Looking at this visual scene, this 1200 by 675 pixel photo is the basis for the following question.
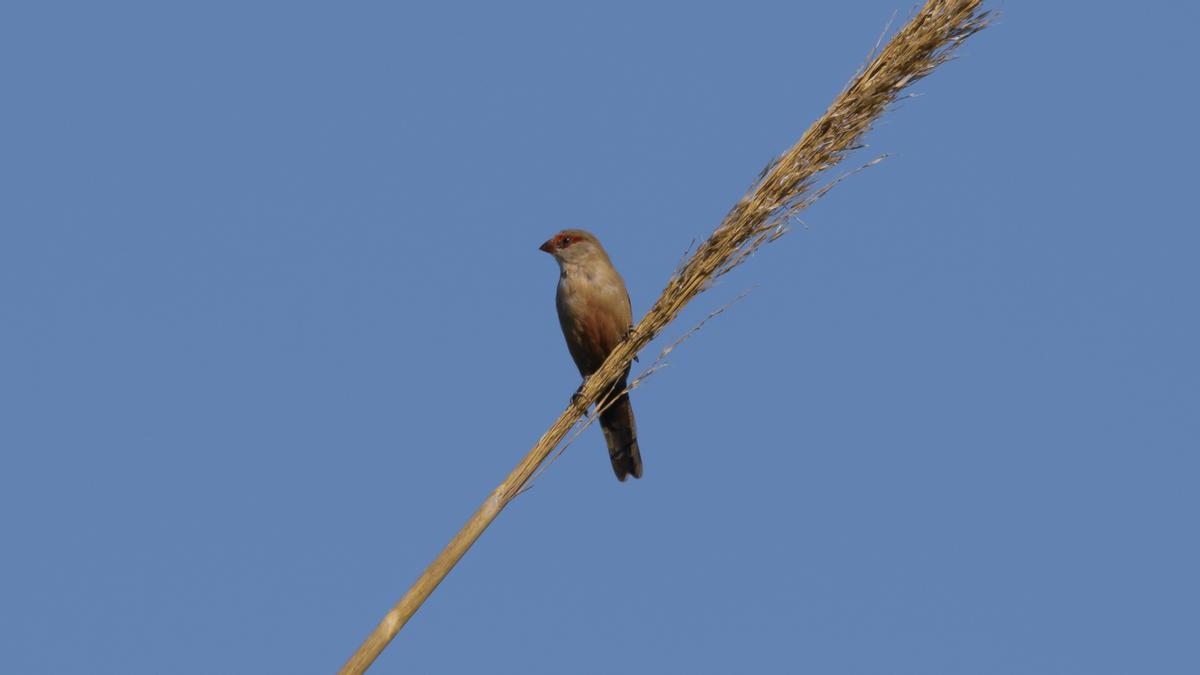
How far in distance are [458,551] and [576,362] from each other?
3.73m

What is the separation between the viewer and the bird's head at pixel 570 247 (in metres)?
6.44

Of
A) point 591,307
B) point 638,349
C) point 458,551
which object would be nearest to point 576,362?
point 591,307

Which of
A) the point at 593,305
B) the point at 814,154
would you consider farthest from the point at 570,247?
the point at 814,154

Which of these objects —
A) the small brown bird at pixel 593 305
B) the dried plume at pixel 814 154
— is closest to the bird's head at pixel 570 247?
the small brown bird at pixel 593 305

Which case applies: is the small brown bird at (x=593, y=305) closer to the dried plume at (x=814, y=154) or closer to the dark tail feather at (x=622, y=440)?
the dark tail feather at (x=622, y=440)

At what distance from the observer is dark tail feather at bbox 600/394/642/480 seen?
6191 millimetres

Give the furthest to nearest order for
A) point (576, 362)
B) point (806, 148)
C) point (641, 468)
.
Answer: point (576, 362) < point (641, 468) < point (806, 148)

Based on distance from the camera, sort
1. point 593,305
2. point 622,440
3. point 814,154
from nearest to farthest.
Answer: point 814,154 → point 622,440 → point 593,305

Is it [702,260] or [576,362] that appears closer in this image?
[702,260]

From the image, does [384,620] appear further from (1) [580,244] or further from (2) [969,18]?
(1) [580,244]

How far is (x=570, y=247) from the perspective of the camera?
21.2 ft

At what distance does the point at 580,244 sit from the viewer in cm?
646

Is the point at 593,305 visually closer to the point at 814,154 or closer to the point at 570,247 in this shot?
the point at 570,247

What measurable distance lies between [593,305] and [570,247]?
0.33 meters
